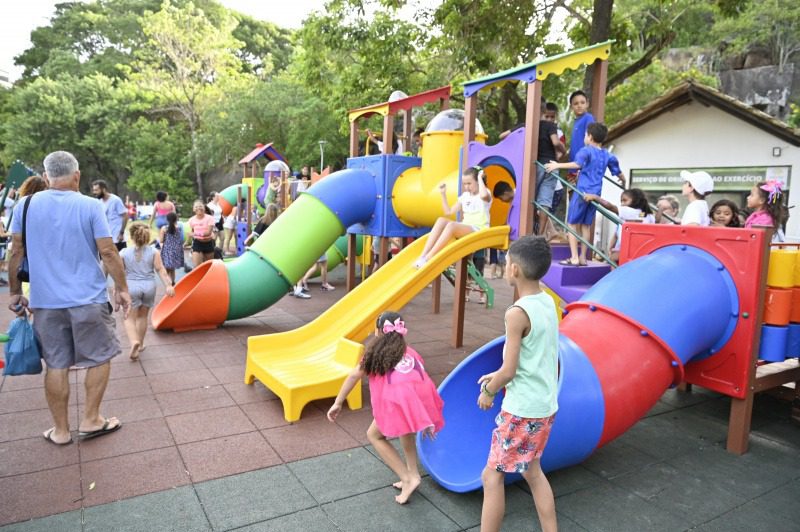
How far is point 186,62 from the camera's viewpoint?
30.5m

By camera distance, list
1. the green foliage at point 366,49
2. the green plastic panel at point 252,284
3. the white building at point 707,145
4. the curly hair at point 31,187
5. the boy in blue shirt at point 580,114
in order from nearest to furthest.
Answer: the curly hair at point 31,187 < the boy in blue shirt at point 580,114 < the green plastic panel at point 252,284 < the white building at point 707,145 < the green foliage at point 366,49

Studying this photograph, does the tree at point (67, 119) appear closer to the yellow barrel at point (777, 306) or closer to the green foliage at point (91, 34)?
the green foliage at point (91, 34)

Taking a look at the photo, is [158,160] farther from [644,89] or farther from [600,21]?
[600,21]

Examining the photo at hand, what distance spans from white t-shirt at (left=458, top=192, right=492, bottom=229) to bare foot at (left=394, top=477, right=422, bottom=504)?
3.50 m

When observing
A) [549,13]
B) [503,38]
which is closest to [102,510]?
[503,38]

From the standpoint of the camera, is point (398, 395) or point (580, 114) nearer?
point (398, 395)

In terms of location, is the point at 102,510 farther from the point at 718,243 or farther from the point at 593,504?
the point at 718,243

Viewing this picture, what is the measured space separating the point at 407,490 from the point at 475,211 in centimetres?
365

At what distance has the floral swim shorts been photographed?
8.69ft

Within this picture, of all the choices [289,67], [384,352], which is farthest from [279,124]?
[384,352]

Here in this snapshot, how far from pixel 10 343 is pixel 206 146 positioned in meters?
25.7

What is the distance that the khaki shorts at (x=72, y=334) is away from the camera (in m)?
3.83

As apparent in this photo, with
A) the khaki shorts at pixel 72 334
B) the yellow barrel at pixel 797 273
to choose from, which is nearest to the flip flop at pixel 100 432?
the khaki shorts at pixel 72 334

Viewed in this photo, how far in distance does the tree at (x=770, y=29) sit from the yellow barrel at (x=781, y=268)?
2824cm
